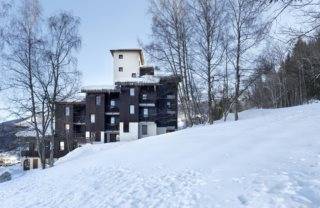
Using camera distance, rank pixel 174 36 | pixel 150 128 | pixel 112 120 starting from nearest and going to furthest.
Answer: pixel 174 36 → pixel 150 128 → pixel 112 120

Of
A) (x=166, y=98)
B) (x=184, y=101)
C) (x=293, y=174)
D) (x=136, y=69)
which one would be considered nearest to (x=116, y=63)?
(x=136, y=69)

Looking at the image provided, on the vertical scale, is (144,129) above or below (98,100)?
below

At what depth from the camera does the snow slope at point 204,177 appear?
849 centimetres

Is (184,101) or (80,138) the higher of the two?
(184,101)

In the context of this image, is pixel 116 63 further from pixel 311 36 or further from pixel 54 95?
pixel 311 36

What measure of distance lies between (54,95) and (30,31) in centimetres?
438

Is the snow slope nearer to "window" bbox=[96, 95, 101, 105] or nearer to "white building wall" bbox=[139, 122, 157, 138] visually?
"white building wall" bbox=[139, 122, 157, 138]

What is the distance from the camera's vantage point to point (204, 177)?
10.2 m

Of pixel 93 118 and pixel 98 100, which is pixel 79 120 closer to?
pixel 93 118

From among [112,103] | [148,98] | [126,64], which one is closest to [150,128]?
[148,98]

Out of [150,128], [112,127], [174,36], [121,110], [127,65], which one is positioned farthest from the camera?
[127,65]

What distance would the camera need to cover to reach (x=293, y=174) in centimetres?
938

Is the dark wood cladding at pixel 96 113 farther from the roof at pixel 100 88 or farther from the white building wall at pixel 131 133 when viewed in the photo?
the white building wall at pixel 131 133

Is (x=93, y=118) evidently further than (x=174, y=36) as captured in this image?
Yes
